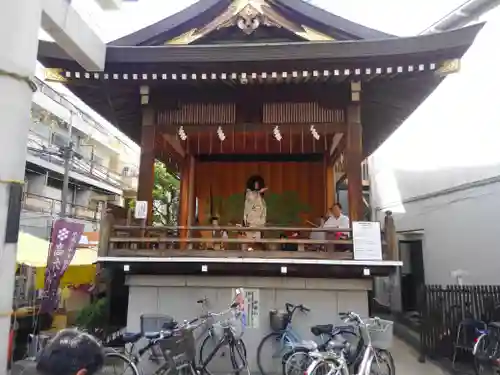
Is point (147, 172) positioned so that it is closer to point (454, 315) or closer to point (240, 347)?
point (240, 347)

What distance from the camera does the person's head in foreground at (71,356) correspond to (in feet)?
6.68

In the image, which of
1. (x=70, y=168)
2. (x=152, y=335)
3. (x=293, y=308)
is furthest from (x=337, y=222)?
(x=70, y=168)

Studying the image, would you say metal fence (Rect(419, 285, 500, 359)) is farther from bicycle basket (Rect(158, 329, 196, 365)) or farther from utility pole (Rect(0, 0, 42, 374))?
utility pole (Rect(0, 0, 42, 374))

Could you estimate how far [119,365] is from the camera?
7.07m

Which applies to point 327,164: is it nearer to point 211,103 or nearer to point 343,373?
point 211,103

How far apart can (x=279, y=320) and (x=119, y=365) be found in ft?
9.66

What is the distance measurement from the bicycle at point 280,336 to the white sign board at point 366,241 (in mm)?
1581

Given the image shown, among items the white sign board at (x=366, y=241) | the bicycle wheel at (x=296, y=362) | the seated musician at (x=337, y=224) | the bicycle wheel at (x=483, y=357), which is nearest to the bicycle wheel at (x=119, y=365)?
the bicycle wheel at (x=296, y=362)

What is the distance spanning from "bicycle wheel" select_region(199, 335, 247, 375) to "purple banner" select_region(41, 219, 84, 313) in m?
4.64

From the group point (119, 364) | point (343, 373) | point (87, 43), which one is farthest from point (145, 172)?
point (343, 373)

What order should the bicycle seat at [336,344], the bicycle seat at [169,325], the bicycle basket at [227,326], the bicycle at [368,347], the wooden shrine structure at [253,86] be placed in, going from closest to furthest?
1. the bicycle at [368,347]
2. the bicycle seat at [169,325]
3. the bicycle seat at [336,344]
4. the bicycle basket at [227,326]
5. the wooden shrine structure at [253,86]

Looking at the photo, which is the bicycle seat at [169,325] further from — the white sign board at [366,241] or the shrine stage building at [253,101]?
the white sign board at [366,241]

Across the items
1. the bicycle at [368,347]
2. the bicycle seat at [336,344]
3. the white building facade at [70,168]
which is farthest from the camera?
the white building facade at [70,168]

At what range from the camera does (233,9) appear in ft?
30.0
